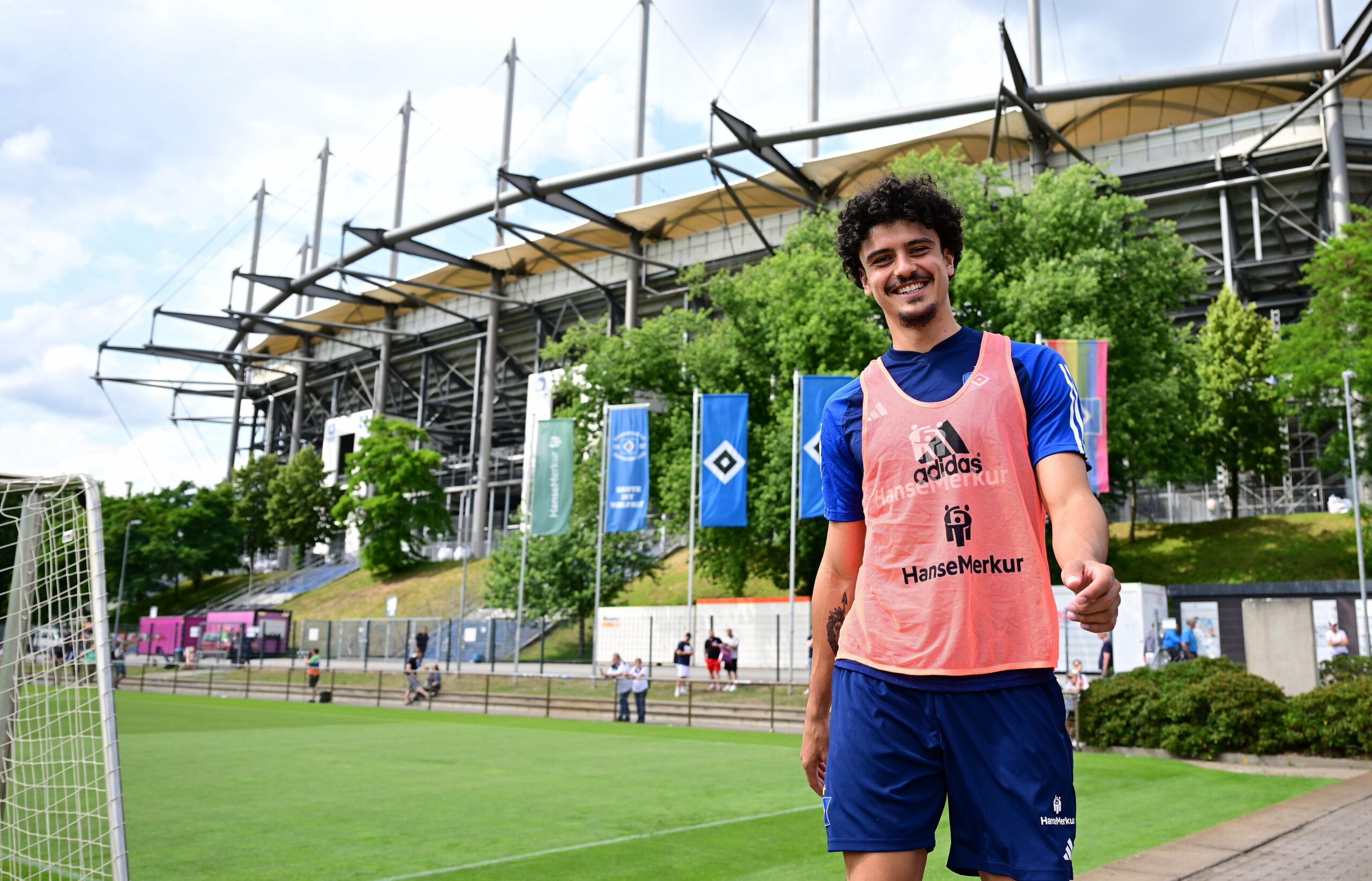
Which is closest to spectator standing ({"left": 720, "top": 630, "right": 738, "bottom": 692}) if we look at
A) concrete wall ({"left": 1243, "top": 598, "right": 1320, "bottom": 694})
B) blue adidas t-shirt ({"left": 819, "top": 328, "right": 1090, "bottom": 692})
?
concrete wall ({"left": 1243, "top": 598, "right": 1320, "bottom": 694})

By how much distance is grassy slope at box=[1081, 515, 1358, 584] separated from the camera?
33.2m

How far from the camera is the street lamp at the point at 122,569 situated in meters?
59.8

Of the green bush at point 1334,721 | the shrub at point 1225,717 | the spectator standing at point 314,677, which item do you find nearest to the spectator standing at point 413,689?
the spectator standing at point 314,677

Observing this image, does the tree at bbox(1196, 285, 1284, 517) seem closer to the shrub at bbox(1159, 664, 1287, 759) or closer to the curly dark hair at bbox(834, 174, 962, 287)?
the shrub at bbox(1159, 664, 1287, 759)

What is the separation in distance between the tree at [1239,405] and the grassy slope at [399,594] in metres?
33.0

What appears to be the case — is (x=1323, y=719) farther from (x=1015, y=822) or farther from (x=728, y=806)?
(x=1015, y=822)

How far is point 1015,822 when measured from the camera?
232 cm

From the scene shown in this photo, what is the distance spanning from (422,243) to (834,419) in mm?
56050

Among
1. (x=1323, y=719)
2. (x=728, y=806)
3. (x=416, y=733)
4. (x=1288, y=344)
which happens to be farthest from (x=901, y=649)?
(x=1288, y=344)

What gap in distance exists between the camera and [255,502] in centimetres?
7419

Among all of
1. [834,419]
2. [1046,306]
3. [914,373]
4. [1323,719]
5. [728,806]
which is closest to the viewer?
[914,373]

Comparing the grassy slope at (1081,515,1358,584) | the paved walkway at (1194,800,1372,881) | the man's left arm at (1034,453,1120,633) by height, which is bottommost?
the paved walkway at (1194,800,1372,881)

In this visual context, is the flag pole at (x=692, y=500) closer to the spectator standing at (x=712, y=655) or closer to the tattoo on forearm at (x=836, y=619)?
the spectator standing at (x=712, y=655)

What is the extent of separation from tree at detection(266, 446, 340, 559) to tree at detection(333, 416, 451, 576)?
33.1 feet
